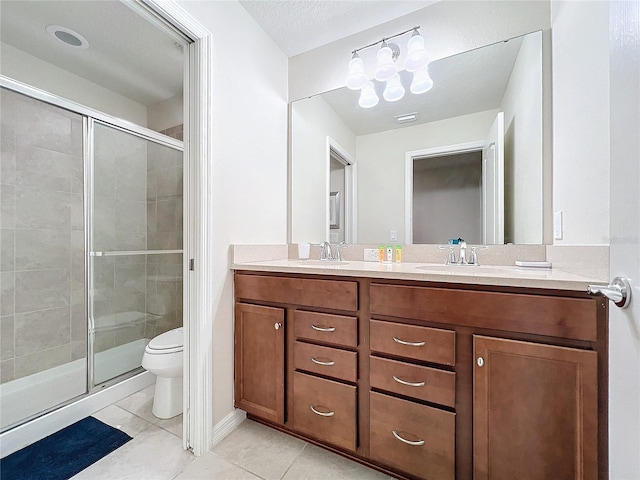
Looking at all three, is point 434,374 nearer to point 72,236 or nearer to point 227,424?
point 227,424

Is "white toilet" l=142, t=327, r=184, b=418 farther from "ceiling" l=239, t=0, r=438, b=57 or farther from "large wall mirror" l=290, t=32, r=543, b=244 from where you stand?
"ceiling" l=239, t=0, r=438, b=57

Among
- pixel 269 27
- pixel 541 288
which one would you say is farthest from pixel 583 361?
pixel 269 27

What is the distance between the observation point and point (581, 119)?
106cm

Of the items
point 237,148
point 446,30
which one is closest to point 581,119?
point 446,30

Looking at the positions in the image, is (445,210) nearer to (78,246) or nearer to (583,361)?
(583,361)

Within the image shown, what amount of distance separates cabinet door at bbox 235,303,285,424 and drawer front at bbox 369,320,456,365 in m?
0.48

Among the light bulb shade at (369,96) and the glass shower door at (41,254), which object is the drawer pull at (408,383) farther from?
the glass shower door at (41,254)

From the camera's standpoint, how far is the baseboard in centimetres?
136

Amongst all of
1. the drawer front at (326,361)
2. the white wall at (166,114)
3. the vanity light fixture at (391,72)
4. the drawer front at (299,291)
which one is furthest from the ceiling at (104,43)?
the drawer front at (326,361)

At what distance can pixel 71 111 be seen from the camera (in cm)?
184

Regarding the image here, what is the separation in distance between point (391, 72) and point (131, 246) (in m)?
2.43

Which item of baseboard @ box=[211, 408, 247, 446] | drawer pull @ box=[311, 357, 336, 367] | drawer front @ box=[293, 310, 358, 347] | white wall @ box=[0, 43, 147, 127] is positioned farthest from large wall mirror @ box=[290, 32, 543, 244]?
white wall @ box=[0, 43, 147, 127]

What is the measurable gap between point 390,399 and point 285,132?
1.78 meters

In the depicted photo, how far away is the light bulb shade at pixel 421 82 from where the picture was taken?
1624 mm
